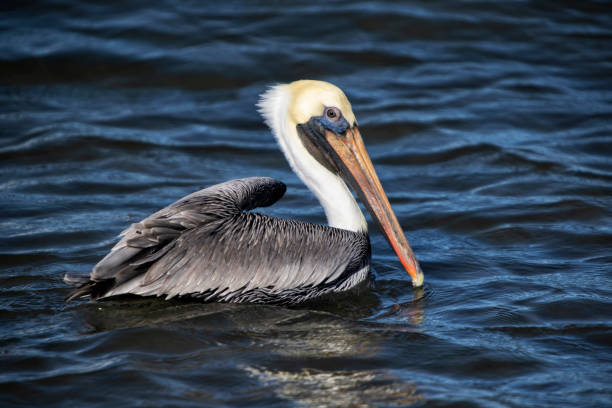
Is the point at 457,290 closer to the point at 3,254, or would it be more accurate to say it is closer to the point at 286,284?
the point at 286,284

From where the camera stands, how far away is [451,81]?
8656 mm

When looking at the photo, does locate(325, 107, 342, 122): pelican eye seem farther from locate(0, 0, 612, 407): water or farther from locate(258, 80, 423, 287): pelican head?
locate(0, 0, 612, 407): water

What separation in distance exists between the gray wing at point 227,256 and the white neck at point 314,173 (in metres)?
0.21

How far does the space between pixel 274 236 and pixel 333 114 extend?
0.90m

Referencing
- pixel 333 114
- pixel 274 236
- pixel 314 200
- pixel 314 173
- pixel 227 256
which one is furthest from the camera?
pixel 314 200

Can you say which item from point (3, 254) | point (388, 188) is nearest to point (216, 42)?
point (388, 188)

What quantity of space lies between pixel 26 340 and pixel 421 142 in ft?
14.5

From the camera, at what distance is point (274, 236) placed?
4.18 m

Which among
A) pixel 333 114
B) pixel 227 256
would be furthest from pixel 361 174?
pixel 227 256

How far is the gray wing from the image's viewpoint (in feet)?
12.6

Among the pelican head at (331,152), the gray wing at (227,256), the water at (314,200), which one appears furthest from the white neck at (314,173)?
the water at (314,200)

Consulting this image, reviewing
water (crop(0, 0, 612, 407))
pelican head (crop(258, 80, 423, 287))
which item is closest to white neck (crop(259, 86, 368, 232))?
pelican head (crop(258, 80, 423, 287))

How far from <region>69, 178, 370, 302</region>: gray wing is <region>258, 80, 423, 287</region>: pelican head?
0.80 feet

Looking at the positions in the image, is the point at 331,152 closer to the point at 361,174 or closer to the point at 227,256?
the point at 361,174
